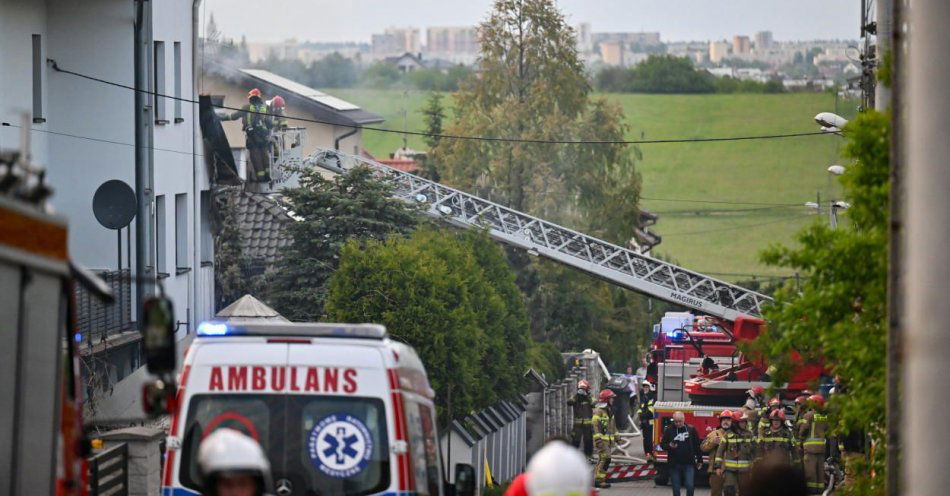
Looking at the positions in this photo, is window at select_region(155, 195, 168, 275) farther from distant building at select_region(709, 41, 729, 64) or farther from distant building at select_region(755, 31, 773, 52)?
distant building at select_region(709, 41, 729, 64)

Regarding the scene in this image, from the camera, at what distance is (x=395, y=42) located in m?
155

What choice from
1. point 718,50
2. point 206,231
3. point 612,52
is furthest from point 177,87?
point 612,52

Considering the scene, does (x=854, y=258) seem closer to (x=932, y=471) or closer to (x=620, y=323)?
(x=932, y=471)

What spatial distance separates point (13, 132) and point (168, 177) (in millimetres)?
7117

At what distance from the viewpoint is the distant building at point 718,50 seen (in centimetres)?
12654

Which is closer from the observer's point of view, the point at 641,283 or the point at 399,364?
the point at 399,364

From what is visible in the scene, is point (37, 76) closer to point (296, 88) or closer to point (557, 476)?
point (557, 476)

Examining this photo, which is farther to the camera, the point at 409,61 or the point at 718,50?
the point at 718,50

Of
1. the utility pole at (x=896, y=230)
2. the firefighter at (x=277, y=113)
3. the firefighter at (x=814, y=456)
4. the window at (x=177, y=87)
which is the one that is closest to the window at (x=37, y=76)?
the window at (x=177, y=87)

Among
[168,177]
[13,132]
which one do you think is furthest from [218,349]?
[168,177]

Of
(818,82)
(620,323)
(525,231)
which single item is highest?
(818,82)

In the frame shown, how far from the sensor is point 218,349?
931 cm

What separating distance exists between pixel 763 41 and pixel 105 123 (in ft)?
324

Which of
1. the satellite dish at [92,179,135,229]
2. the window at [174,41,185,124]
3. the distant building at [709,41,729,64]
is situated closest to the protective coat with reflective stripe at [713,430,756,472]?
the satellite dish at [92,179,135,229]
